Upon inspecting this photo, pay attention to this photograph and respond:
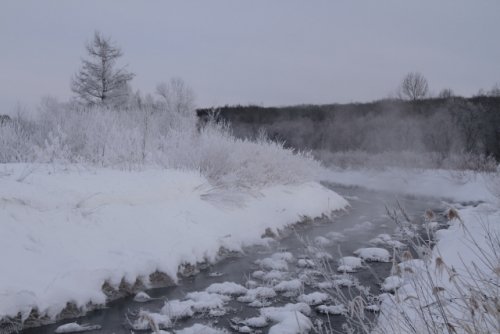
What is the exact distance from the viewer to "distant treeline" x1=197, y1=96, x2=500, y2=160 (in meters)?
25.9

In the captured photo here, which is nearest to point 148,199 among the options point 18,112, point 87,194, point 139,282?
point 87,194

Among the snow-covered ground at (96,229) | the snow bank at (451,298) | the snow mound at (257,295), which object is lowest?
the snow mound at (257,295)

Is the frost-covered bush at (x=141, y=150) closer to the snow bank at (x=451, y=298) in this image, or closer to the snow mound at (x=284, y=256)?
the snow mound at (x=284, y=256)

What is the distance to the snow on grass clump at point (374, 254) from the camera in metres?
8.11

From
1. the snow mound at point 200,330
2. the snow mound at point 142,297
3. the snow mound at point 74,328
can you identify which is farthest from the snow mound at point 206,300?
the snow mound at point 74,328

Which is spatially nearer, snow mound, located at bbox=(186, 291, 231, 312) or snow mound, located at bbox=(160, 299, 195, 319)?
snow mound, located at bbox=(160, 299, 195, 319)

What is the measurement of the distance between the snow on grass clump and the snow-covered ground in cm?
227

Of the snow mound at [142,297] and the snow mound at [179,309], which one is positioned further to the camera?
the snow mound at [142,297]

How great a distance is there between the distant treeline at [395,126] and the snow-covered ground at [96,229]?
6.74 metres

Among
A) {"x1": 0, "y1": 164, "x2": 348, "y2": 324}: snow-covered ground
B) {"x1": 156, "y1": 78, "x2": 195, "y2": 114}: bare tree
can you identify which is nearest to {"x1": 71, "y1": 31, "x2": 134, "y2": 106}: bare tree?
{"x1": 156, "y1": 78, "x2": 195, "y2": 114}: bare tree

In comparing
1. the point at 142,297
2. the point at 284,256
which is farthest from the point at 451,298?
the point at 284,256

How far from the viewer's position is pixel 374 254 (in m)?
8.26

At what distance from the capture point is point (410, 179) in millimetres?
22844

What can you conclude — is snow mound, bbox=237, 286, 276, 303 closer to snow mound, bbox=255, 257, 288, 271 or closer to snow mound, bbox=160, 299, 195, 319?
snow mound, bbox=160, 299, 195, 319
